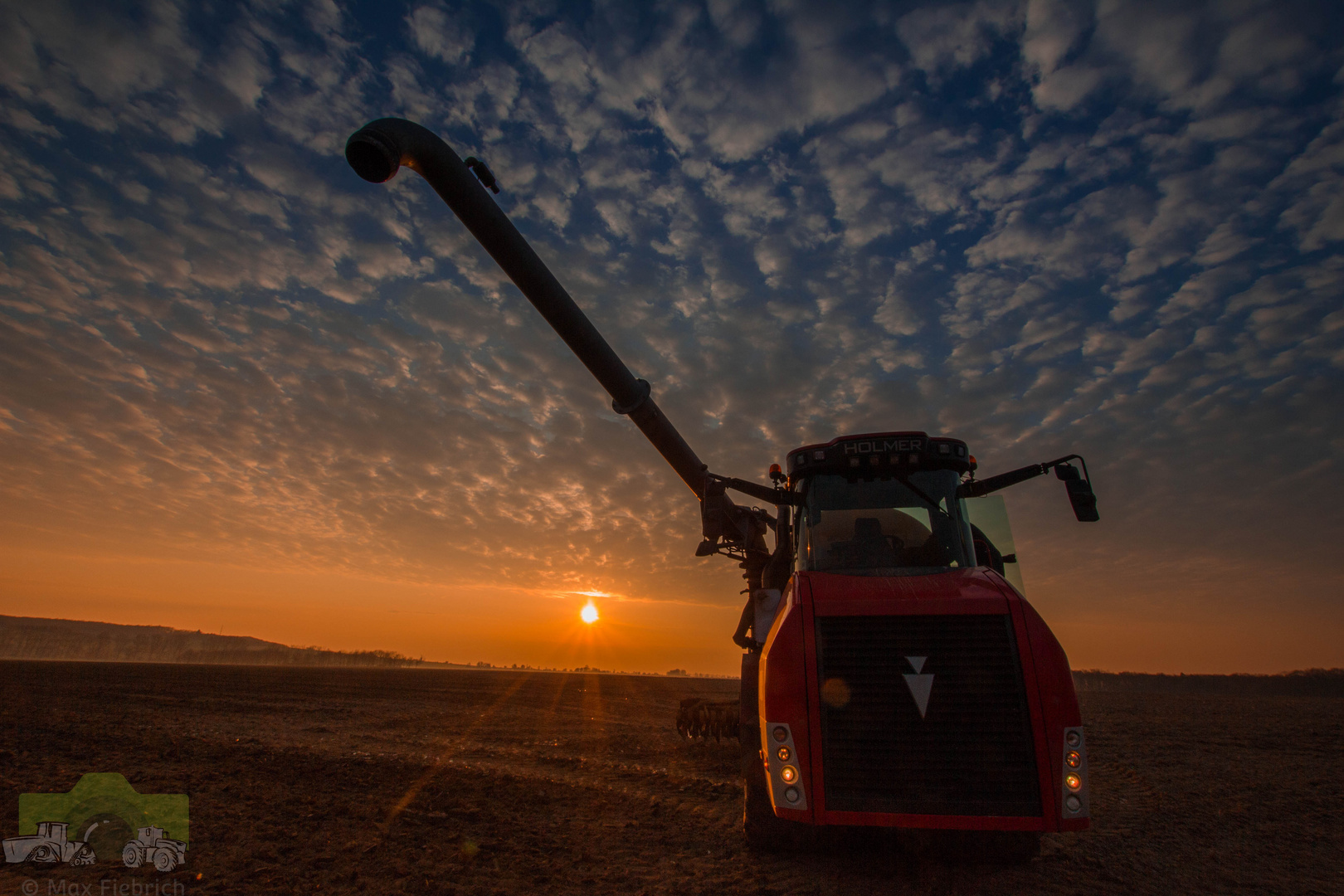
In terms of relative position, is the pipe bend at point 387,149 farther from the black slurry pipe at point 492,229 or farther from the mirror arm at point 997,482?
the mirror arm at point 997,482

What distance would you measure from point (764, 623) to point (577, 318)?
364 centimetres

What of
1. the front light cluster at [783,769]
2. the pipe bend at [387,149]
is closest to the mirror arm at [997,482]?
the front light cluster at [783,769]

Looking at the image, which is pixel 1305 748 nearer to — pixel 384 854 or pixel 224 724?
pixel 384 854

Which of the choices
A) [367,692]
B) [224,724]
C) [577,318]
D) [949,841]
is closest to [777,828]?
[949,841]

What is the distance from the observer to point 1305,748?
12586 mm

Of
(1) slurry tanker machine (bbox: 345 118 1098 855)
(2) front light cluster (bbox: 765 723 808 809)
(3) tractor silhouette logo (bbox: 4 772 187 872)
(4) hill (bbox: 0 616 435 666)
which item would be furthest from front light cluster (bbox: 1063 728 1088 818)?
(4) hill (bbox: 0 616 435 666)

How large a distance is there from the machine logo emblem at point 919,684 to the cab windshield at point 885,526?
1138mm

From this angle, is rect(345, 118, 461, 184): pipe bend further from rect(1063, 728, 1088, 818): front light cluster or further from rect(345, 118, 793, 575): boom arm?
rect(1063, 728, 1088, 818): front light cluster

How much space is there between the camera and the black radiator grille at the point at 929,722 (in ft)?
12.3

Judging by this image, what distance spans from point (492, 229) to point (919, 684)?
510 centimetres

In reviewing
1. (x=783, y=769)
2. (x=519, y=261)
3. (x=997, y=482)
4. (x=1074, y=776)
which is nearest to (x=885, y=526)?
(x=997, y=482)

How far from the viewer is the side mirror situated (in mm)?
4934

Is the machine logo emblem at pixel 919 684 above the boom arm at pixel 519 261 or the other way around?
the other way around

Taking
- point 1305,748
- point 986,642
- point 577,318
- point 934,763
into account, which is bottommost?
point 1305,748
